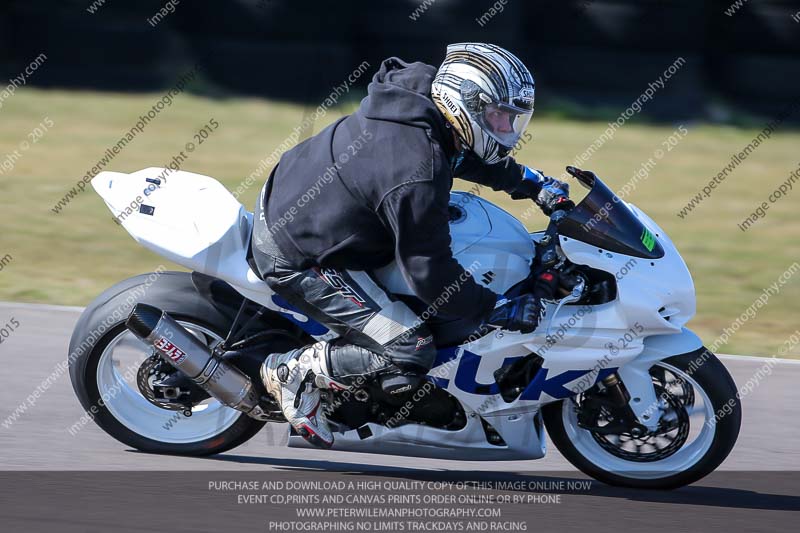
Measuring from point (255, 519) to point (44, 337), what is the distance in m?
2.80

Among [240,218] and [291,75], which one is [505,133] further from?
[291,75]

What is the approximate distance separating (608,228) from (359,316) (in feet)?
3.39

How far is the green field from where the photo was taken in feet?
26.3

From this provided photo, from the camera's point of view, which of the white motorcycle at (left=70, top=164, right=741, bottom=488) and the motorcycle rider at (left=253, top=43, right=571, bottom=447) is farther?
the white motorcycle at (left=70, top=164, right=741, bottom=488)

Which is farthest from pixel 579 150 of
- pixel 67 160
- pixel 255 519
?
pixel 255 519

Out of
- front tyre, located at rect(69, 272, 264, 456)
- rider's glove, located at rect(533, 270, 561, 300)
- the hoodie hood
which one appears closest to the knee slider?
rider's glove, located at rect(533, 270, 561, 300)

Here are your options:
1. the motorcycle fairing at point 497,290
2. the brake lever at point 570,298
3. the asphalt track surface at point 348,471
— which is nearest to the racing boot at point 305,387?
the motorcycle fairing at point 497,290

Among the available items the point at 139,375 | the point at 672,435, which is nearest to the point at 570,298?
the point at 672,435

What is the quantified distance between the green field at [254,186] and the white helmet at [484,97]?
317cm

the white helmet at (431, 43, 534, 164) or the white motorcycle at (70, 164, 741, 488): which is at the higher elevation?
the white helmet at (431, 43, 534, 164)

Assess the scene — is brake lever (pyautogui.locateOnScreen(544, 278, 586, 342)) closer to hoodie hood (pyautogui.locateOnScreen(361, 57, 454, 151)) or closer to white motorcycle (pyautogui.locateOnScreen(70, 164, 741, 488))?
white motorcycle (pyautogui.locateOnScreen(70, 164, 741, 488))

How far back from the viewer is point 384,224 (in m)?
4.41

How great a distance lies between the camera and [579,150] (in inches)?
510

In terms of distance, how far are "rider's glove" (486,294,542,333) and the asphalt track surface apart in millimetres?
709
